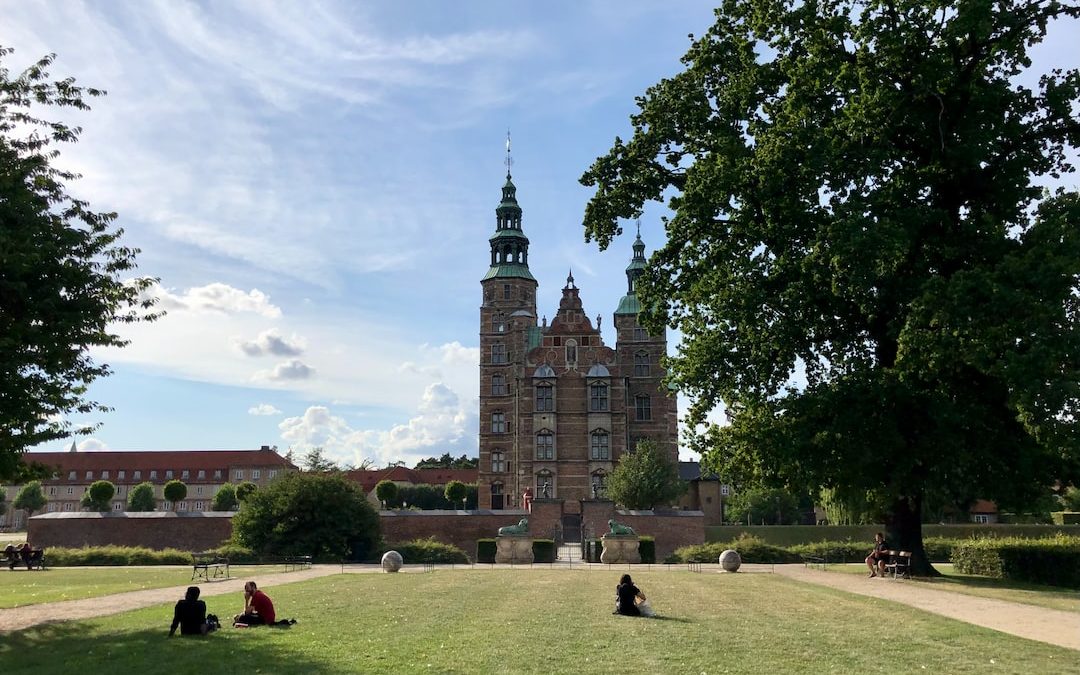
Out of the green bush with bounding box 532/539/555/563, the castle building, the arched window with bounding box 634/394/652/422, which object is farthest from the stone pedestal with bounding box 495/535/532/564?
the arched window with bounding box 634/394/652/422

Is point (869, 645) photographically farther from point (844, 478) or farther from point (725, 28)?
point (725, 28)

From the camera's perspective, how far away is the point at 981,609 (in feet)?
54.4

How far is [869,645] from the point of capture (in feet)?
38.9

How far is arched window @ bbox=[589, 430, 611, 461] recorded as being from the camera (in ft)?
207

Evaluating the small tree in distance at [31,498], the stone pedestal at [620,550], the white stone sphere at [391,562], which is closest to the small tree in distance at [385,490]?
the stone pedestal at [620,550]

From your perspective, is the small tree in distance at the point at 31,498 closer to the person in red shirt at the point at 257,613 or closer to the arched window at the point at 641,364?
the arched window at the point at 641,364

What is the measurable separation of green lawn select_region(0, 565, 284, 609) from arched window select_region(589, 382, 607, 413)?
113ft

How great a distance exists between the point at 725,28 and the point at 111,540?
128 feet

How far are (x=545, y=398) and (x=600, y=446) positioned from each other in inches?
206

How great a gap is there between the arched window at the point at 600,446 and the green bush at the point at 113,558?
32.3 metres

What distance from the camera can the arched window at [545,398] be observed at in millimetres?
63562

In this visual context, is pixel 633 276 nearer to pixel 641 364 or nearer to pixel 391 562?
pixel 641 364

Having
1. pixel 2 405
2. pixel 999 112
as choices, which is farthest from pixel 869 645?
pixel 999 112

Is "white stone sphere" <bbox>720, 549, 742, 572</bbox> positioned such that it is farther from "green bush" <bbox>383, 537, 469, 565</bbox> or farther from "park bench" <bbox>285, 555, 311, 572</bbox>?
"park bench" <bbox>285, 555, 311, 572</bbox>
